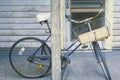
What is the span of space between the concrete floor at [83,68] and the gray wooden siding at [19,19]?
0.58 metres

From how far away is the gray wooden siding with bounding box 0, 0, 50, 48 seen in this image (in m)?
7.20

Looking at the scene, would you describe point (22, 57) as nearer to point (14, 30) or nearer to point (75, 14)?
point (14, 30)

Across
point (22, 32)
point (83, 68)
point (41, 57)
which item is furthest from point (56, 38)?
point (22, 32)

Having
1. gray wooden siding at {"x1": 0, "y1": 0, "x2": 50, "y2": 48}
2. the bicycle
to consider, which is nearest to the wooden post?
the bicycle

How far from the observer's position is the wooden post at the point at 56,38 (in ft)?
16.0

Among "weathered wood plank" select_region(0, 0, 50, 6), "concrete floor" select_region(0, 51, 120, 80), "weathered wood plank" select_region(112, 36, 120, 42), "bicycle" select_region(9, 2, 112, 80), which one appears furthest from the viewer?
"weathered wood plank" select_region(112, 36, 120, 42)

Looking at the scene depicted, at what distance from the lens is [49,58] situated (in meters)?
5.27

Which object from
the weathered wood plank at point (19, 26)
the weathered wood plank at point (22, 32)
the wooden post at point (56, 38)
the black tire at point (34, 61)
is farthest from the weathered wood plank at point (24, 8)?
the wooden post at point (56, 38)

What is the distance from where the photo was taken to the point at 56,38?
16.3ft

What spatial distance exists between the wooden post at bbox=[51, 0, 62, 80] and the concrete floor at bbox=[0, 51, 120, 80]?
1.12ft

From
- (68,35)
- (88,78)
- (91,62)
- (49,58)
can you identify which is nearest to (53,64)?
(49,58)

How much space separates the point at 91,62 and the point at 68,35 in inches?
47.1

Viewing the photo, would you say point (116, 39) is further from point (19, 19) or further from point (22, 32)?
point (19, 19)

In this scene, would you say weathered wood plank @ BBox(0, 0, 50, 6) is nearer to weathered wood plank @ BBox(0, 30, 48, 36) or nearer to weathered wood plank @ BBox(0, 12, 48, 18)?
weathered wood plank @ BBox(0, 12, 48, 18)
